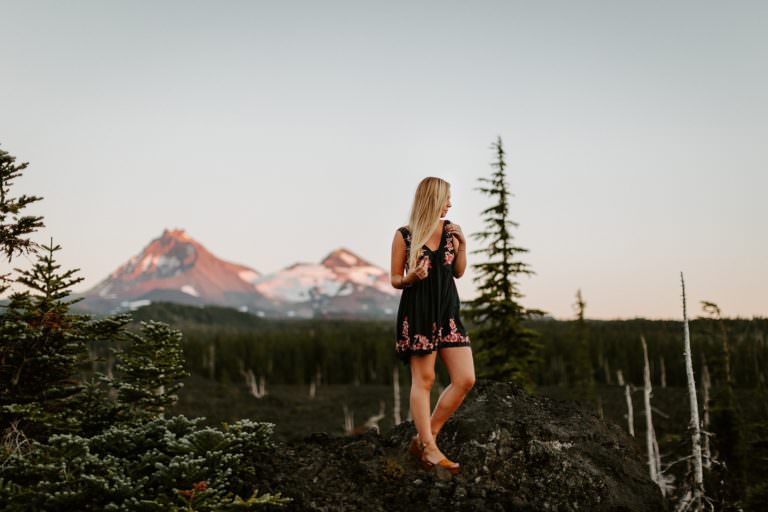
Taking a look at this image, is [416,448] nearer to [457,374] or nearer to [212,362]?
[457,374]

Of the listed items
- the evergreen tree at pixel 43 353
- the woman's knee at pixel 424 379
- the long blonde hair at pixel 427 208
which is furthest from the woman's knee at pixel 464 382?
the evergreen tree at pixel 43 353

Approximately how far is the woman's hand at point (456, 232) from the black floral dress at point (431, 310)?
54 mm

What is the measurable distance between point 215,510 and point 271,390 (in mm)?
97478

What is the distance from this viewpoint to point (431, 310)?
7.93m

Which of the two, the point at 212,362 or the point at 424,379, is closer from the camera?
the point at 424,379

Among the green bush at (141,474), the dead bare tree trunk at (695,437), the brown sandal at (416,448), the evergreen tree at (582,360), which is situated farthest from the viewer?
the evergreen tree at (582,360)

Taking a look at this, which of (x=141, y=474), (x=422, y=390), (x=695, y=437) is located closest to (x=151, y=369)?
(x=141, y=474)

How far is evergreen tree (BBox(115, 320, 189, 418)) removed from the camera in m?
12.2

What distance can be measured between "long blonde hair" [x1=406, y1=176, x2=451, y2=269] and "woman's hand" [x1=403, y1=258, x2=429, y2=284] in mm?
97

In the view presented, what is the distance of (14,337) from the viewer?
30.0 ft

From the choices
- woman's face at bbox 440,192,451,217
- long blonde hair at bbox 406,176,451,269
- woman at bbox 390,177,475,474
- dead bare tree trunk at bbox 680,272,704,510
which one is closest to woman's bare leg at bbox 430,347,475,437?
woman at bbox 390,177,475,474

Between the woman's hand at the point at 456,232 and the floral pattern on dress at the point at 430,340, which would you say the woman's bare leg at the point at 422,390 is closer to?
the floral pattern on dress at the point at 430,340

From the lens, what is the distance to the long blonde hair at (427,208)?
778 centimetres

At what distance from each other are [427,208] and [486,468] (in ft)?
11.5
